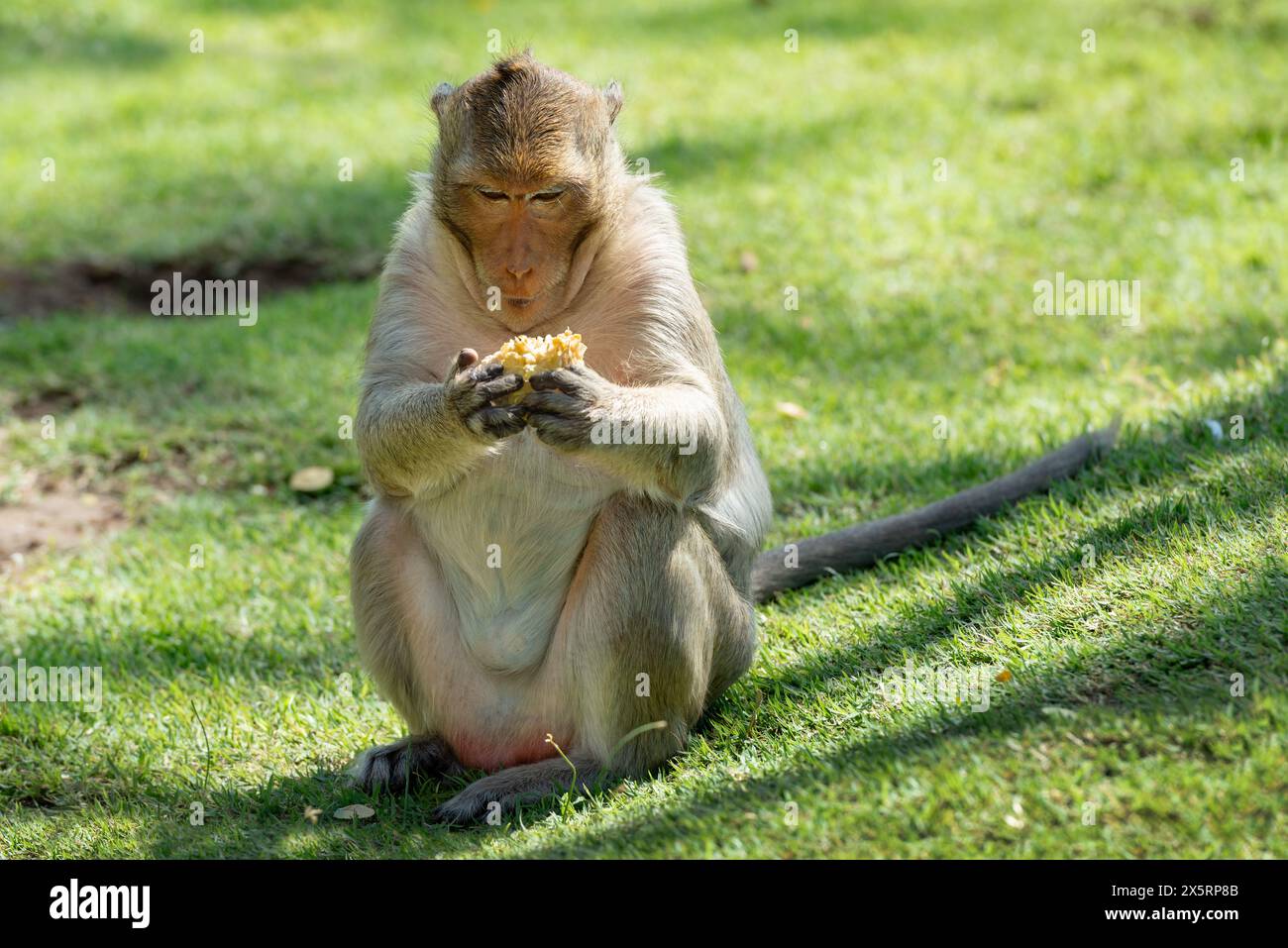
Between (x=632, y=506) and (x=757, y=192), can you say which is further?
(x=757, y=192)

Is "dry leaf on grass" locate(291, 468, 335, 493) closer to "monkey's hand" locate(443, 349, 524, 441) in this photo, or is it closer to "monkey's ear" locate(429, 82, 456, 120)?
"monkey's ear" locate(429, 82, 456, 120)

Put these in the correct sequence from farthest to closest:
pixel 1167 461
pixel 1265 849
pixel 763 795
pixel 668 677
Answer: pixel 1167 461 < pixel 668 677 < pixel 763 795 < pixel 1265 849

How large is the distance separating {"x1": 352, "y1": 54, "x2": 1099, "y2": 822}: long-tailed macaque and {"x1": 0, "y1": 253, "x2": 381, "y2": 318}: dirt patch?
4980 mm

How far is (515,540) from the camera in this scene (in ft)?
15.8

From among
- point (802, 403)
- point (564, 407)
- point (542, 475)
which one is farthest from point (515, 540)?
point (802, 403)

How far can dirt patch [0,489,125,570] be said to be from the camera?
7.07 m

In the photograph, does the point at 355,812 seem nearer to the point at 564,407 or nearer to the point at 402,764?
the point at 402,764

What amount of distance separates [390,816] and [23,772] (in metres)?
1.46

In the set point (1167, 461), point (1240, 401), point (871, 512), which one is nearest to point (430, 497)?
point (871, 512)

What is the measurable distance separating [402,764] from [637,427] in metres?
1.47

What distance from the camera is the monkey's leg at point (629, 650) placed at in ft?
14.9

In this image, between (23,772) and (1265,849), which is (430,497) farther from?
(1265,849)

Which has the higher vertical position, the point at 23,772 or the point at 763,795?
the point at 763,795

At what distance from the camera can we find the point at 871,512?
668 cm
